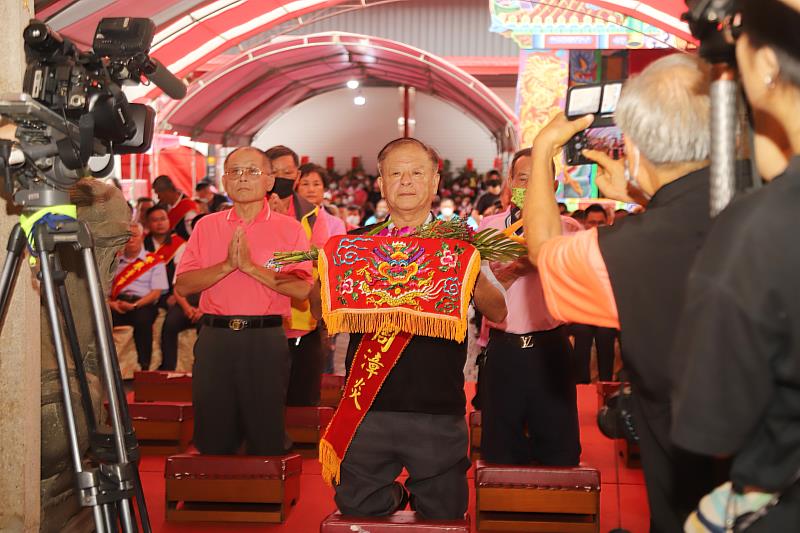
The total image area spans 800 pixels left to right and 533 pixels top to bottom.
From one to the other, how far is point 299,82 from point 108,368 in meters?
18.2

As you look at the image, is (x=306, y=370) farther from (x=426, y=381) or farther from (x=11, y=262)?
(x=11, y=262)

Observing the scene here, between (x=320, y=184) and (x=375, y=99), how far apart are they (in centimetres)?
2308

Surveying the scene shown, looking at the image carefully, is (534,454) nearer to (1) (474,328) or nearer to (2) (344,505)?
(2) (344,505)

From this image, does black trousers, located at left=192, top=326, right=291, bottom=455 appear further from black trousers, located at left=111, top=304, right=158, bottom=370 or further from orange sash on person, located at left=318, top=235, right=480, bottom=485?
black trousers, located at left=111, top=304, right=158, bottom=370

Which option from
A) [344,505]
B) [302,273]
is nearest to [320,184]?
[302,273]

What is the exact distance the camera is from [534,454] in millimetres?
4289

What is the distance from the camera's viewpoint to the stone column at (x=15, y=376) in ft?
9.52

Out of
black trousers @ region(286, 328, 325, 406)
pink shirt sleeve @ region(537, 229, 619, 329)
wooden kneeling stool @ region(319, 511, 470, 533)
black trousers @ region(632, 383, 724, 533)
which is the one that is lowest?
wooden kneeling stool @ region(319, 511, 470, 533)

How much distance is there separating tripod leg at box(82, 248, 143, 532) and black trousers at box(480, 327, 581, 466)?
196 cm

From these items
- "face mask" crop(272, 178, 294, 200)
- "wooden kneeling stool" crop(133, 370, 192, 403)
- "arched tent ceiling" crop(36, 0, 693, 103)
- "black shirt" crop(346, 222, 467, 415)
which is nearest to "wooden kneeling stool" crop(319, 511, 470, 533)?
"black shirt" crop(346, 222, 467, 415)

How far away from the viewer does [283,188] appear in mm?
5609

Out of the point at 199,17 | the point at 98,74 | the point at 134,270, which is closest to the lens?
the point at 98,74

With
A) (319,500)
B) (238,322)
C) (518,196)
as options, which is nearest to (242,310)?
(238,322)

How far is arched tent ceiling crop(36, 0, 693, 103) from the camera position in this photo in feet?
21.1
